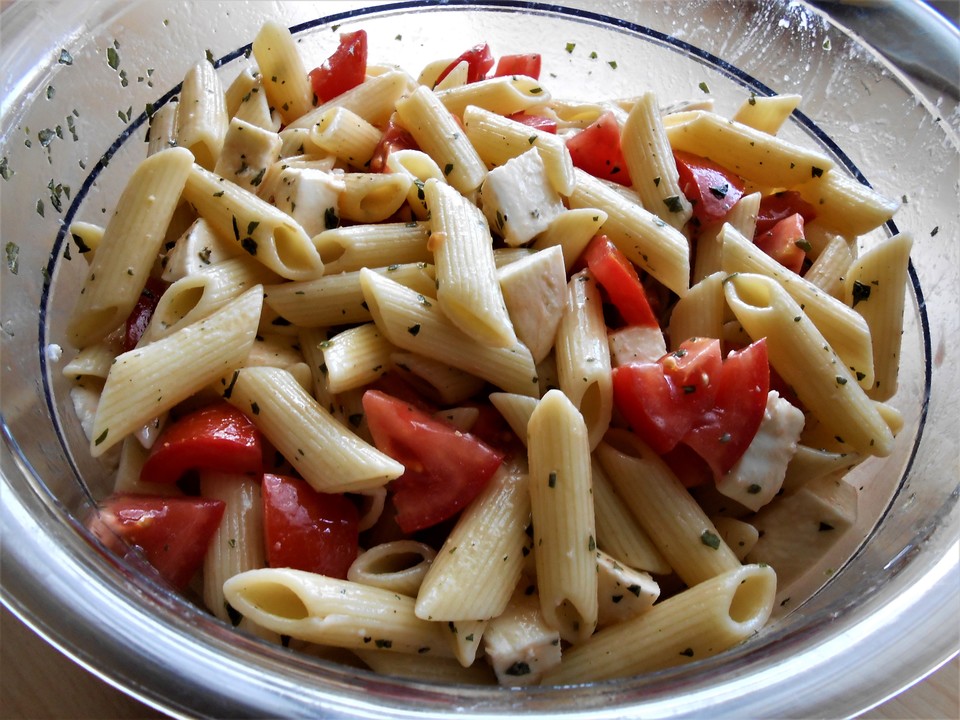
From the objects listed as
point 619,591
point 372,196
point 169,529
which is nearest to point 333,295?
point 372,196

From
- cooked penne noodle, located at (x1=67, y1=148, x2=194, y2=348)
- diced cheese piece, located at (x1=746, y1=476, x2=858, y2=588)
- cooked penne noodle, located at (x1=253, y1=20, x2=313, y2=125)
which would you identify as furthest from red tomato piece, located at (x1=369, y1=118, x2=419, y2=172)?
diced cheese piece, located at (x1=746, y1=476, x2=858, y2=588)

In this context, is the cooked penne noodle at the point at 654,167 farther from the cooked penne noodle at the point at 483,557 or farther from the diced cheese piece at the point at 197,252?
the diced cheese piece at the point at 197,252

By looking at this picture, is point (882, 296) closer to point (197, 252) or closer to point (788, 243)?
point (788, 243)

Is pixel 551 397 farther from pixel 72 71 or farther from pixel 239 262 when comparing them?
pixel 72 71

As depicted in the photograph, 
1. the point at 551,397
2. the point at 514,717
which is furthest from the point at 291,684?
the point at 551,397

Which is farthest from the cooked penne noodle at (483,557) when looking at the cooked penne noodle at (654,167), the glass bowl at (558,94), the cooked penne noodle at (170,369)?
the cooked penne noodle at (654,167)
